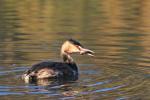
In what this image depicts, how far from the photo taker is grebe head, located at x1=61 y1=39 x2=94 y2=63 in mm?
14891

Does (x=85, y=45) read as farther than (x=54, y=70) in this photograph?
Yes

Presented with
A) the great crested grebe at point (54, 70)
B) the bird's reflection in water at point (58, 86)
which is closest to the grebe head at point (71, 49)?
the great crested grebe at point (54, 70)

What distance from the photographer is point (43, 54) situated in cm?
1698

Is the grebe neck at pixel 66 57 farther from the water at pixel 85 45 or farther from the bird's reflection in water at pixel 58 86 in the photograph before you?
the bird's reflection in water at pixel 58 86

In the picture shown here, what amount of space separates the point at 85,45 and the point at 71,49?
3531 millimetres

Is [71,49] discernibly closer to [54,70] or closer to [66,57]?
[66,57]

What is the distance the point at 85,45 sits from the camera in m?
18.5

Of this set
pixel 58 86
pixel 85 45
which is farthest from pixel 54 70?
pixel 85 45

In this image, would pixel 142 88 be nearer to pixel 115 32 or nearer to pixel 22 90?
pixel 22 90

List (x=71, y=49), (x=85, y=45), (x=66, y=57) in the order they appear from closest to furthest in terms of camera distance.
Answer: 1. (x=71, y=49)
2. (x=66, y=57)
3. (x=85, y=45)

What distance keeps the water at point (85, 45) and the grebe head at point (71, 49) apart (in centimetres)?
42

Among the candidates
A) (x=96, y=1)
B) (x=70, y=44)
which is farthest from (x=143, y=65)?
(x=96, y=1)

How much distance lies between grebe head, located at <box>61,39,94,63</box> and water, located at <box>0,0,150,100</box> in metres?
0.42

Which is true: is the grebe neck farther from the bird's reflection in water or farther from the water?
the bird's reflection in water
